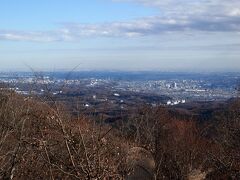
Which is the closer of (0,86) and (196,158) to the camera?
(0,86)

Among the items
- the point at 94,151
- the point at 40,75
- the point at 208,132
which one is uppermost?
the point at 40,75

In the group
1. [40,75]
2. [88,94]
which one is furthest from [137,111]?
[40,75]

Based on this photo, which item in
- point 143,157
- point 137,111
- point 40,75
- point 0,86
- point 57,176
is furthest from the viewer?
point 137,111

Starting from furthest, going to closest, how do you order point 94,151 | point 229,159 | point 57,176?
1. point 229,159
2. point 57,176
3. point 94,151

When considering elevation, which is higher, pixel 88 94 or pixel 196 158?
pixel 88 94

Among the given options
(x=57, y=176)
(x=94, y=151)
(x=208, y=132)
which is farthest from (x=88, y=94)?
(x=208, y=132)

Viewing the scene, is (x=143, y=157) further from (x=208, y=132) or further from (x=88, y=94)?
(x=208, y=132)
